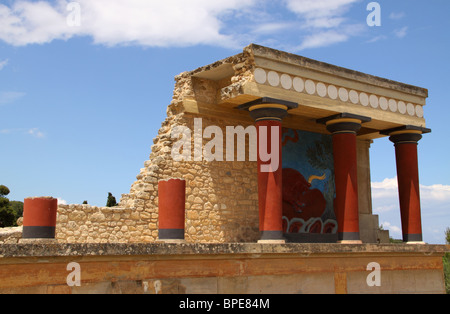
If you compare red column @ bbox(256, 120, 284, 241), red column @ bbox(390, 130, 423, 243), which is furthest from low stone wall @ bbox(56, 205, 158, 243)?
red column @ bbox(390, 130, 423, 243)

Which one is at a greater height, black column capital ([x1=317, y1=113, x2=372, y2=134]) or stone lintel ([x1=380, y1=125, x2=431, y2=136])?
stone lintel ([x1=380, y1=125, x2=431, y2=136])

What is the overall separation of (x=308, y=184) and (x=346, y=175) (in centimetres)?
146

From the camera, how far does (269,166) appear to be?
1012cm

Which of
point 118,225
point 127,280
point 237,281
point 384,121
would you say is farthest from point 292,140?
point 127,280

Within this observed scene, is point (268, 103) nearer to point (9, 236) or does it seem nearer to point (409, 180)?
point (409, 180)

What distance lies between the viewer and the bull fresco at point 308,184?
1230 centimetres

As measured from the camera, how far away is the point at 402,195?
13164 mm

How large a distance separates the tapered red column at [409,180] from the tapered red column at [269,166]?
418cm

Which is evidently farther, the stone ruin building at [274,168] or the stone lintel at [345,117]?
the stone lintel at [345,117]

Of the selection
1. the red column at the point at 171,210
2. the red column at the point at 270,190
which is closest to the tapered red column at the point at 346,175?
the red column at the point at 270,190

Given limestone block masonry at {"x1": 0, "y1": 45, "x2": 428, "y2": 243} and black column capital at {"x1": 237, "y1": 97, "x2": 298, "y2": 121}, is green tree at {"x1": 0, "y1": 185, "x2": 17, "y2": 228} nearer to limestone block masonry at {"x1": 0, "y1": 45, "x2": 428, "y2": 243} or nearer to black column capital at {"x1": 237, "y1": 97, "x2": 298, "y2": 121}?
limestone block masonry at {"x1": 0, "y1": 45, "x2": 428, "y2": 243}

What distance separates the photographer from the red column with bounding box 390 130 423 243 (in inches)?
509

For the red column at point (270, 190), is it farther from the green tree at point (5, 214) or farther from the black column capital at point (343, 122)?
the green tree at point (5, 214)
